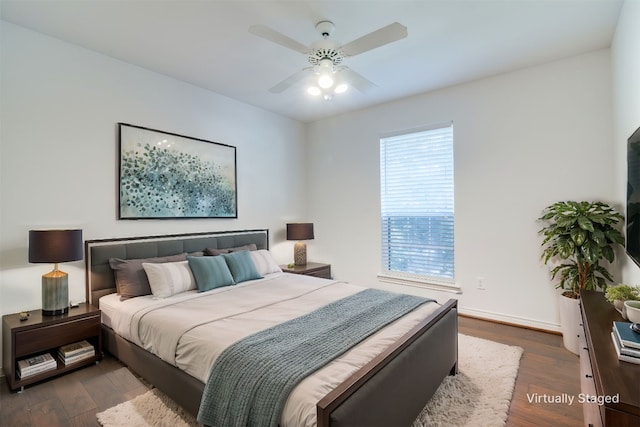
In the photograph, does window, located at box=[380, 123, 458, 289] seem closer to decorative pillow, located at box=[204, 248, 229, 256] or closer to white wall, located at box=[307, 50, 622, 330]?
white wall, located at box=[307, 50, 622, 330]

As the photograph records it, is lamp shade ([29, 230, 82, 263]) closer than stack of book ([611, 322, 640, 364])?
No

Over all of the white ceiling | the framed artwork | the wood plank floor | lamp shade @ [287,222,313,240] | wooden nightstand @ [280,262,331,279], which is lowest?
the wood plank floor

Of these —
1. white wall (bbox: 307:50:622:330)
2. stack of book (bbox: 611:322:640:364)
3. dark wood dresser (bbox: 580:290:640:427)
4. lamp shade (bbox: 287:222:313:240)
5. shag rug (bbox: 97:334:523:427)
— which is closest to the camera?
dark wood dresser (bbox: 580:290:640:427)

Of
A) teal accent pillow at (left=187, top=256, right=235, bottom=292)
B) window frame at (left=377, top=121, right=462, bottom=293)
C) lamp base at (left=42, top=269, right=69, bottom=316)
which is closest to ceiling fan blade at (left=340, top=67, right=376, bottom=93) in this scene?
window frame at (left=377, top=121, right=462, bottom=293)

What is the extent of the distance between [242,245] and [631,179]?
3.77 meters

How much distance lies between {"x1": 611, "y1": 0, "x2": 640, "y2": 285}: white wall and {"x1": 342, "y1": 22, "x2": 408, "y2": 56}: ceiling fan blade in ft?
4.92

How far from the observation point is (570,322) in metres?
2.84

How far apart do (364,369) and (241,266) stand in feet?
7.17

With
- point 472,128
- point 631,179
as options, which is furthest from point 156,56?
point 631,179

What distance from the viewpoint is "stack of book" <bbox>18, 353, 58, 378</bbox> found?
7.56 feet

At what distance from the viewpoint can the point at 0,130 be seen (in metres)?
2.46

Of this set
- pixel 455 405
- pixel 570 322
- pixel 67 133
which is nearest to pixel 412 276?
pixel 570 322

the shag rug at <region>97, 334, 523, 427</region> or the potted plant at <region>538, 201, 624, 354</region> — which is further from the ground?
the potted plant at <region>538, 201, 624, 354</region>

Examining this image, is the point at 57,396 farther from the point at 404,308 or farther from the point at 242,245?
the point at 404,308
